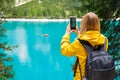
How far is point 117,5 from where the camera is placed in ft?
13.9

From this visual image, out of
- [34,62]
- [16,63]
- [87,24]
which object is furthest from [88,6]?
[34,62]

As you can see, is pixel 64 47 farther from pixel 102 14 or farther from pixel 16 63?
pixel 16 63

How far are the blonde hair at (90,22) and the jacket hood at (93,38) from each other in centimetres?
3

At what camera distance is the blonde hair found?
252 cm

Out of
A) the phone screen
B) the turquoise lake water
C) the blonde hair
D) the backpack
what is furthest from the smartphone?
the turquoise lake water

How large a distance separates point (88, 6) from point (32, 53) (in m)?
29.8

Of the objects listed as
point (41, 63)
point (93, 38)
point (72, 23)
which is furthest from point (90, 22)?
point (41, 63)

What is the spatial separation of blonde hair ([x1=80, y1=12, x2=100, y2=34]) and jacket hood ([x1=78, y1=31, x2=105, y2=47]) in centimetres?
3

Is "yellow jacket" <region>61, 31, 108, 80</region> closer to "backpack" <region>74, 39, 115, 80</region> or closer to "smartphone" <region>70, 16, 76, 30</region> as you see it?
"backpack" <region>74, 39, 115, 80</region>

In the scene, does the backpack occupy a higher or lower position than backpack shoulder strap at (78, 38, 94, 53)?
lower

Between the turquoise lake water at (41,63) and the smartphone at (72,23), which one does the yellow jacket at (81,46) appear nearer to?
the smartphone at (72,23)

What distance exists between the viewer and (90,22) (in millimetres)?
2531

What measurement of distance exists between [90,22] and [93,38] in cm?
12

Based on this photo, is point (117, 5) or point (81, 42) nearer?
point (81, 42)
